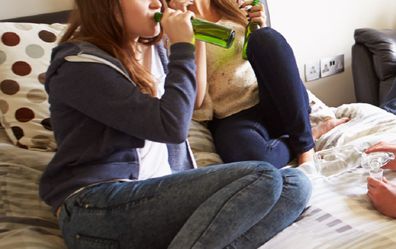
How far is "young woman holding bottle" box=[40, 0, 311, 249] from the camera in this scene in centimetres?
82

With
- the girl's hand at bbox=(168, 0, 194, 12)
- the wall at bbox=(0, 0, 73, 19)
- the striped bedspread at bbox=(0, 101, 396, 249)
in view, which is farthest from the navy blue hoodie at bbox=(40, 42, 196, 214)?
the wall at bbox=(0, 0, 73, 19)

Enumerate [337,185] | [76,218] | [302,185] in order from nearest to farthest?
[76,218]
[302,185]
[337,185]

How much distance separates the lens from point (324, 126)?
145cm

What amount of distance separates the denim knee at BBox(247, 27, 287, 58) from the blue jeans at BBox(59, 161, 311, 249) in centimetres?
50

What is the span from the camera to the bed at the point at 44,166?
0.91 m

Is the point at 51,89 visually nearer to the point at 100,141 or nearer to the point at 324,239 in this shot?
the point at 100,141

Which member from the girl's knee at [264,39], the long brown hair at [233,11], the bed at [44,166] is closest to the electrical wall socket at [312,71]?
the bed at [44,166]

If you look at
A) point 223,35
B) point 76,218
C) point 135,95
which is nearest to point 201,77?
point 223,35

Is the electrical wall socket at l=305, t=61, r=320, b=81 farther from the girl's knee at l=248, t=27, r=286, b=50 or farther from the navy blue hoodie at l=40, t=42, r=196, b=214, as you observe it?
the navy blue hoodie at l=40, t=42, r=196, b=214

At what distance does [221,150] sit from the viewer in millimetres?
1345

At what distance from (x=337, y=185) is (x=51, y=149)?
2.43ft

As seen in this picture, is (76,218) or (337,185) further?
(337,185)

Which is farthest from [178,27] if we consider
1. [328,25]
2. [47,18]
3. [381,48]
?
[328,25]

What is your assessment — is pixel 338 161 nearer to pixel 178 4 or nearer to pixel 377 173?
pixel 377 173
